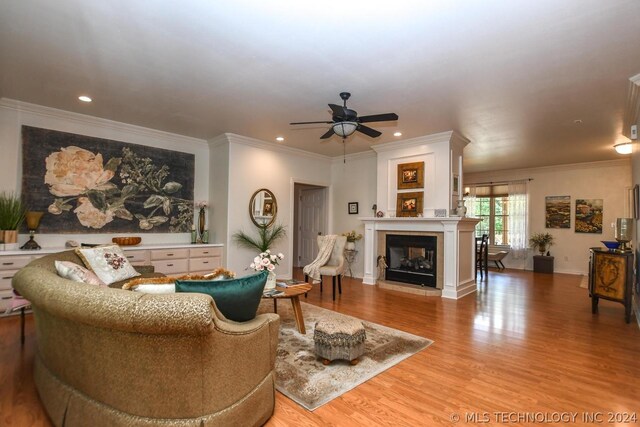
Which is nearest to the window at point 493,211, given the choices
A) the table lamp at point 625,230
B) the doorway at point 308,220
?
the table lamp at point 625,230

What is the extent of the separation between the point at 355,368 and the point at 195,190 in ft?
15.0

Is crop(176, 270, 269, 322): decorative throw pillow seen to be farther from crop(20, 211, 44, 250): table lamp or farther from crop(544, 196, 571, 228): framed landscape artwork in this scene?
crop(544, 196, 571, 228): framed landscape artwork

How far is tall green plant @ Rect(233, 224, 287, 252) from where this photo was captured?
19.3 ft

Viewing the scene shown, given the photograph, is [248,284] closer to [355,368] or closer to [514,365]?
[355,368]

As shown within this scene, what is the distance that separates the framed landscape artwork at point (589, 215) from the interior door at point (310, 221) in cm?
628

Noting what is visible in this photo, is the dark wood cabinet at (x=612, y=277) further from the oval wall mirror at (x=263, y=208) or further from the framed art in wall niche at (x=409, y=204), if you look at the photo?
the oval wall mirror at (x=263, y=208)

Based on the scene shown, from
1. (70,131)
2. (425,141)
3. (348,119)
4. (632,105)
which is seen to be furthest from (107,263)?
(632,105)

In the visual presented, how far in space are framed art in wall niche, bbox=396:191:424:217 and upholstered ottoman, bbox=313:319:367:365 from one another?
355cm

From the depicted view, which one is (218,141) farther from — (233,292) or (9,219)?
(233,292)

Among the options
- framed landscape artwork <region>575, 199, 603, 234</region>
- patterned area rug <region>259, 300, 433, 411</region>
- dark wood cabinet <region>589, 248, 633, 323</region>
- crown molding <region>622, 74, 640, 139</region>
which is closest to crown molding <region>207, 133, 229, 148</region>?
patterned area rug <region>259, 300, 433, 411</region>

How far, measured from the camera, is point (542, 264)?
8172mm

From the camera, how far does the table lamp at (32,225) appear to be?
4.26m

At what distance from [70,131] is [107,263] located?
243cm

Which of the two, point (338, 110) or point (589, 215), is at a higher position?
point (338, 110)
